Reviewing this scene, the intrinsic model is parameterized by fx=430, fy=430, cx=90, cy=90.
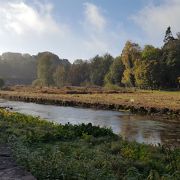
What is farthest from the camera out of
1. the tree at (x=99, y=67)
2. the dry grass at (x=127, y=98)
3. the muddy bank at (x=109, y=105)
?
the tree at (x=99, y=67)

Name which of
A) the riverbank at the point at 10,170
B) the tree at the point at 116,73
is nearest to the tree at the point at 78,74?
the tree at the point at 116,73

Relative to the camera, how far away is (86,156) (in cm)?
1617

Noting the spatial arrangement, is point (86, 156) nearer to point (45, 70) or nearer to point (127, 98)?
point (127, 98)

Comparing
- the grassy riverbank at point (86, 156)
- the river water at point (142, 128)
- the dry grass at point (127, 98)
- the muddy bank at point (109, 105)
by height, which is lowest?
the river water at point (142, 128)

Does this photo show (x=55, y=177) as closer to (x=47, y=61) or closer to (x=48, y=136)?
(x=48, y=136)

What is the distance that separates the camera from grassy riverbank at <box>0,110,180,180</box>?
1157 centimetres

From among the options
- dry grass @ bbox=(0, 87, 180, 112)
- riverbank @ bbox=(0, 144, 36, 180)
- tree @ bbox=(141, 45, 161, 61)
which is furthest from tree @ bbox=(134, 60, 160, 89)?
riverbank @ bbox=(0, 144, 36, 180)

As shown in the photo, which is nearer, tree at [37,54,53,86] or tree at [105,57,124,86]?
tree at [105,57,124,86]

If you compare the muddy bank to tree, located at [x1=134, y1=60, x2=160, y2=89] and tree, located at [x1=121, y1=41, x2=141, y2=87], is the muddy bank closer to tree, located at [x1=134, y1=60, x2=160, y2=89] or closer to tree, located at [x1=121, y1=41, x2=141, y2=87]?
tree, located at [x1=134, y1=60, x2=160, y2=89]

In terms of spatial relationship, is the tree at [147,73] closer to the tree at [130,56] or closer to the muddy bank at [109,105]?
the tree at [130,56]

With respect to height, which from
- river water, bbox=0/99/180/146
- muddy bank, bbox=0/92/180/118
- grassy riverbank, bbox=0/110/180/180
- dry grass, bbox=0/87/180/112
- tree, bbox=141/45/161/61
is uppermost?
tree, bbox=141/45/161/61

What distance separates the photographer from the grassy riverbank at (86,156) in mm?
11570

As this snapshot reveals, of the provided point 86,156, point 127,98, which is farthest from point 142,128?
point 127,98

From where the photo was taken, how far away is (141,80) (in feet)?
350
